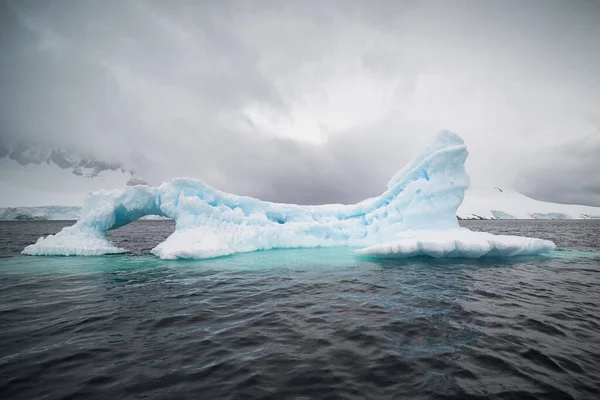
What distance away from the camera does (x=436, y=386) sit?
11.4 feet

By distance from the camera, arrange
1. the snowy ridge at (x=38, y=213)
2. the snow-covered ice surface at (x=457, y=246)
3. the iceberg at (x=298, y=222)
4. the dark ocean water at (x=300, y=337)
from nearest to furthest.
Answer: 1. the dark ocean water at (x=300, y=337)
2. the snow-covered ice surface at (x=457, y=246)
3. the iceberg at (x=298, y=222)
4. the snowy ridge at (x=38, y=213)

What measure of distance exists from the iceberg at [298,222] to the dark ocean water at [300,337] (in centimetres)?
411

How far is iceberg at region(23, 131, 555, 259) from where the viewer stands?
13688 mm

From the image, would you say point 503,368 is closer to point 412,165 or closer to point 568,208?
point 412,165

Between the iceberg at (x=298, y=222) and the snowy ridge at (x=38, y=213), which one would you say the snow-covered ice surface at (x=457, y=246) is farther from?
the snowy ridge at (x=38, y=213)

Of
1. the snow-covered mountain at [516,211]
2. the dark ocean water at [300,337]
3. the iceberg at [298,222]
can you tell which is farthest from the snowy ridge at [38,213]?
the snow-covered mountain at [516,211]

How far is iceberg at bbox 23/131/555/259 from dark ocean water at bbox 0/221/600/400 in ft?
13.5

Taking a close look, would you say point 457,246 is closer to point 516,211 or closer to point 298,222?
point 298,222

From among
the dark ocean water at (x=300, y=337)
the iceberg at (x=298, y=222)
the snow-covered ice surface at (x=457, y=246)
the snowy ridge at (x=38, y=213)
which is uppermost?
the snowy ridge at (x=38, y=213)

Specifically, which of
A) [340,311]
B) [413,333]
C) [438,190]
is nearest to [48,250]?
[340,311]

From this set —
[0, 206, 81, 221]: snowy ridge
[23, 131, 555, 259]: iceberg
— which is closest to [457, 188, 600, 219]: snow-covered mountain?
[23, 131, 555, 259]: iceberg

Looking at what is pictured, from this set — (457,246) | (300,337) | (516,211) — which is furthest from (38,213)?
(516,211)

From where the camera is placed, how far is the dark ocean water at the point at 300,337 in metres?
3.50

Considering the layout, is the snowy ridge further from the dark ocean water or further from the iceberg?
the dark ocean water
